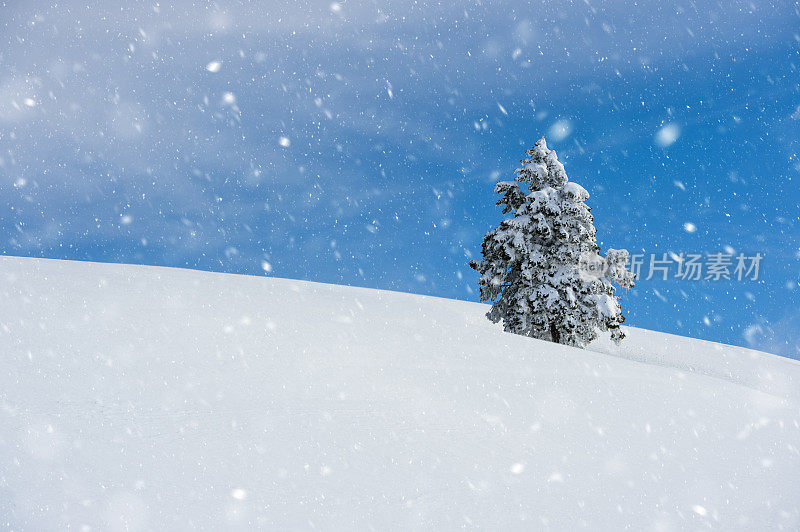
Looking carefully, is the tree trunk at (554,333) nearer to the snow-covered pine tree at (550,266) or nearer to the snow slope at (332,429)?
the snow-covered pine tree at (550,266)

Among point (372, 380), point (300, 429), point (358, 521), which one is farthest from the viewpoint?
point (372, 380)

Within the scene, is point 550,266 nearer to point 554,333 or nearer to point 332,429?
point 554,333

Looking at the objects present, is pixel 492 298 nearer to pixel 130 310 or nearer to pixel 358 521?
A: pixel 130 310

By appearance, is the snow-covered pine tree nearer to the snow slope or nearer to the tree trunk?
the tree trunk

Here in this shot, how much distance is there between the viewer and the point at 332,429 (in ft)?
19.2

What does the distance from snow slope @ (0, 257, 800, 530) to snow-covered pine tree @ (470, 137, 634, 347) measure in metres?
8.37

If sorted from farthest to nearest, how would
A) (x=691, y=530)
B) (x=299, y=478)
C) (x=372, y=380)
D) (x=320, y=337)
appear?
(x=320, y=337) < (x=372, y=380) < (x=691, y=530) < (x=299, y=478)

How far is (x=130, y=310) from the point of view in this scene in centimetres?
866

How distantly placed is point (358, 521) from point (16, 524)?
2.55m

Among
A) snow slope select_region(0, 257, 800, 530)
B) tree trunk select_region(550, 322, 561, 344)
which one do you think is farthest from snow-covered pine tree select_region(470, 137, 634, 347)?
snow slope select_region(0, 257, 800, 530)

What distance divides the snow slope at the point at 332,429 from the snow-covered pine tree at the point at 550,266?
8.37 metres

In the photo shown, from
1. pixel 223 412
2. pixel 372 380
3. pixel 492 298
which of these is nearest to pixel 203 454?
pixel 223 412

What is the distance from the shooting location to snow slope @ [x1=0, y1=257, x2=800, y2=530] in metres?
4.67

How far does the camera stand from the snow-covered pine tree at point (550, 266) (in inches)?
740
